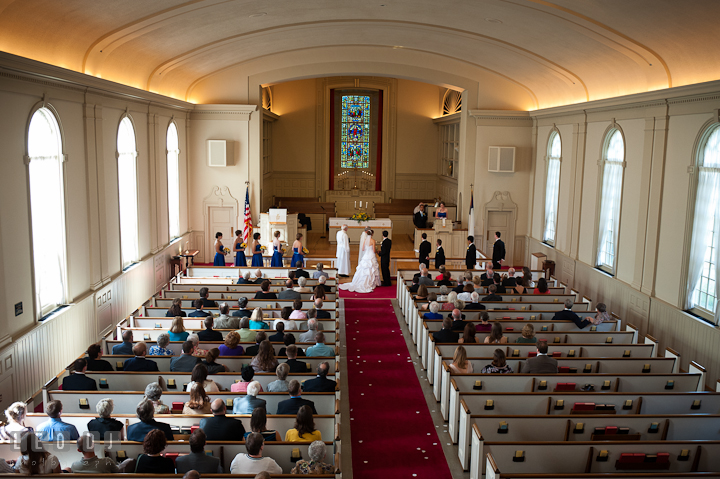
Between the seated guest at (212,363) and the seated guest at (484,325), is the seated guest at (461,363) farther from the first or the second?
the seated guest at (212,363)

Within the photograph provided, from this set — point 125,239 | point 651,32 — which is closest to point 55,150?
point 125,239

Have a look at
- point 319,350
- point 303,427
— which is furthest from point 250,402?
point 319,350

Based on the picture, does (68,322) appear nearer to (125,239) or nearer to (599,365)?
(125,239)

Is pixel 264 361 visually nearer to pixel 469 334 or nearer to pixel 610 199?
pixel 469 334

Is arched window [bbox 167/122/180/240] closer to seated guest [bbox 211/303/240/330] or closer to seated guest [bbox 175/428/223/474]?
seated guest [bbox 211/303/240/330]

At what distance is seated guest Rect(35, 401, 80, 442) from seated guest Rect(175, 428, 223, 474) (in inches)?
53.7

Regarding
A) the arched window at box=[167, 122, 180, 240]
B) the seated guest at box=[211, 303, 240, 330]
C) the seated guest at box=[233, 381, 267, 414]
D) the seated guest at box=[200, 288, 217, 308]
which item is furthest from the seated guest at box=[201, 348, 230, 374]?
the arched window at box=[167, 122, 180, 240]

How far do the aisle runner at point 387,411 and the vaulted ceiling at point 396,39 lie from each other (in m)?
7.05

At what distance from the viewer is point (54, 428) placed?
5.80 m

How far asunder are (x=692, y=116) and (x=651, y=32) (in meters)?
1.75

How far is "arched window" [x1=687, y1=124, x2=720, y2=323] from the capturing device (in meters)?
9.99

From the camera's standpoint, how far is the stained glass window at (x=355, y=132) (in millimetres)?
26906

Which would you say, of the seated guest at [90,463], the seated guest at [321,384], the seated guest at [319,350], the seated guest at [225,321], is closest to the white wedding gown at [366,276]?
the seated guest at [225,321]

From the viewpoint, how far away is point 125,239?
13.7 metres
